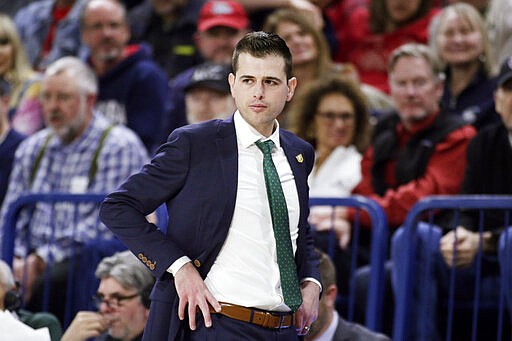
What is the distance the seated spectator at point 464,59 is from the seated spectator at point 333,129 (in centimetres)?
61

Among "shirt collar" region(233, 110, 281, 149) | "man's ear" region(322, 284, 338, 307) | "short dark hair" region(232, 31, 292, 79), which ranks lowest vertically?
"man's ear" region(322, 284, 338, 307)

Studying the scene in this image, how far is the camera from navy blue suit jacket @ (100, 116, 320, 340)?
342 cm

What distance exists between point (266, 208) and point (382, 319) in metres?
2.52

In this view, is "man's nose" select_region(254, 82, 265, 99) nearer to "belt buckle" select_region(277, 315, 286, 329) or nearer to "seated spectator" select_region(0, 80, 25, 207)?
"belt buckle" select_region(277, 315, 286, 329)

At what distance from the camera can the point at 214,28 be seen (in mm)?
7930

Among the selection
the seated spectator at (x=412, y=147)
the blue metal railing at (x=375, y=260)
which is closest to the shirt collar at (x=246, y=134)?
the blue metal railing at (x=375, y=260)

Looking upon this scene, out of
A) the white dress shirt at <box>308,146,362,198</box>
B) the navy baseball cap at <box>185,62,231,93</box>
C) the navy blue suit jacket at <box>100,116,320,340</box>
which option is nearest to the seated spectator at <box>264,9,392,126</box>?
the navy baseball cap at <box>185,62,231,93</box>

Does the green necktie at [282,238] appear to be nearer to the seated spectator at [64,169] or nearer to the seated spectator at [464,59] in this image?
the seated spectator at [64,169]

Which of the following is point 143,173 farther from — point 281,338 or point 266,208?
point 281,338

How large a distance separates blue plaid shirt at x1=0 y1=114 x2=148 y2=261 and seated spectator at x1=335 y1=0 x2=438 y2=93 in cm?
215

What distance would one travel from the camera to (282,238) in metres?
3.47

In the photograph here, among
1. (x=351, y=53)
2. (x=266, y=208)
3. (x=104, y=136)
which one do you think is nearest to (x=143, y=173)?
(x=266, y=208)

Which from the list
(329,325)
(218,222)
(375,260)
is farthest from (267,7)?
(218,222)

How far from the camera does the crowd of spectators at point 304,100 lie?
6105 mm
